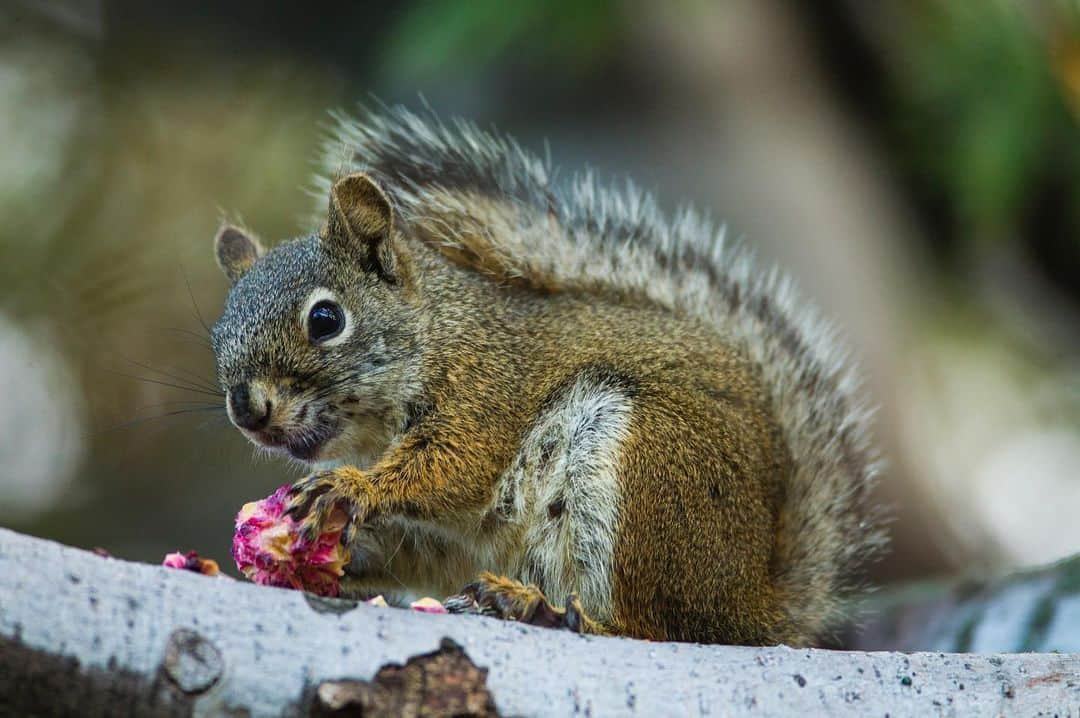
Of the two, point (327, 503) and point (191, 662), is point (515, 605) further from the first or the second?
point (191, 662)

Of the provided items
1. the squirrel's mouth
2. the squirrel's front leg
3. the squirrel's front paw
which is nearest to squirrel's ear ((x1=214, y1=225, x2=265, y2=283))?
the squirrel's mouth

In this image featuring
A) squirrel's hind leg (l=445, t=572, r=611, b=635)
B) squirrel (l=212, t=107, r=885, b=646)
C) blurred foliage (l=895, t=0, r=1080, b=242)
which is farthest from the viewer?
blurred foliage (l=895, t=0, r=1080, b=242)

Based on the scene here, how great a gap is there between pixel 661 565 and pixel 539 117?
11.7ft

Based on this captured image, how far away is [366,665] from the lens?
1.64 metres

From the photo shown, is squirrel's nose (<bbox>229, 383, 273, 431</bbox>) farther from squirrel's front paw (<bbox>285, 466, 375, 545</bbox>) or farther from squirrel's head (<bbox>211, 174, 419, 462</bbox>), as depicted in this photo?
squirrel's front paw (<bbox>285, 466, 375, 545</bbox>)

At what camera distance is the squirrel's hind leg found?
2180 mm

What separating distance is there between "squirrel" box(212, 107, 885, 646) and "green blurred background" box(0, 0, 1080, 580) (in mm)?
1656

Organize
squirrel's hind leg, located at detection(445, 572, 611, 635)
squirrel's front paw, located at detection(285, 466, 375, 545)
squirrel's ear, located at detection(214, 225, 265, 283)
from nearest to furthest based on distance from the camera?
squirrel's hind leg, located at detection(445, 572, 611, 635) → squirrel's front paw, located at detection(285, 466, 375, 545) → squirrel's ear, located at detection(214, 225, 265, 283)

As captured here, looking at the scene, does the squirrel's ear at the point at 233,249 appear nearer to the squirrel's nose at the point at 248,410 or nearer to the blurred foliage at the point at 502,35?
the squirrel's nose at the point at 248,410

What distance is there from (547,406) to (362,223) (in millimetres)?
627

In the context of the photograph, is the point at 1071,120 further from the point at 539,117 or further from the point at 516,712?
the point at 516,712

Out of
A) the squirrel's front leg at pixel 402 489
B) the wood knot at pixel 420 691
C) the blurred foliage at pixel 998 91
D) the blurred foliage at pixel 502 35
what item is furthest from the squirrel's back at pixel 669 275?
the blurred foliage at pixel 998 91

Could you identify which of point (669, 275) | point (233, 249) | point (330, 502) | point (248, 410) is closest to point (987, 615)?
point (669, 275)

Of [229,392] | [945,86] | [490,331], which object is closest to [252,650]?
[229,392]
